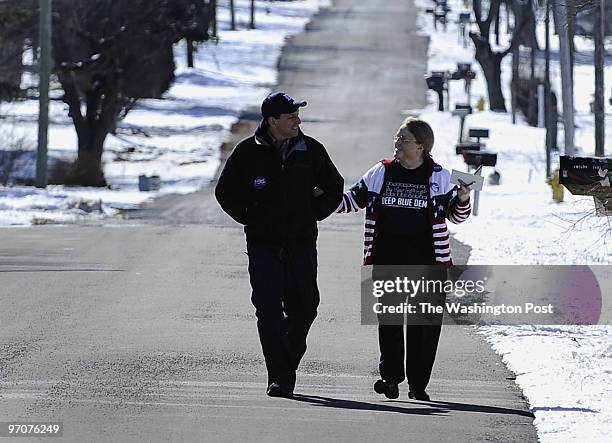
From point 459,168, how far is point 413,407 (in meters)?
34.9

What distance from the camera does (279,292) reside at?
30.2 feet

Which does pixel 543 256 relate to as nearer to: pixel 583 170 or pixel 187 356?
pixel 583 170

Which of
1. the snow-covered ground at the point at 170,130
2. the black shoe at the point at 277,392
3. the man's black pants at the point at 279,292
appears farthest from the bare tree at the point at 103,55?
the black shoe at the point at 277,392

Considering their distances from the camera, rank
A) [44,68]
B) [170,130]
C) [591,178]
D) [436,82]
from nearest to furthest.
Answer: [591,178] → [44,68] → [436,82] → [170,130]

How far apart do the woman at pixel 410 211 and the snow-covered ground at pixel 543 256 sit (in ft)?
2.84

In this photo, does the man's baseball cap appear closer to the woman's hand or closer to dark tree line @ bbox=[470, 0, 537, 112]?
the woman's hand

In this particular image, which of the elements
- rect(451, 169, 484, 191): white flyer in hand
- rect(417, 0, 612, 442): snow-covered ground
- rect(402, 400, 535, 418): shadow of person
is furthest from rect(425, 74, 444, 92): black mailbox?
rect(402, 400, 535, 418): shadow of person

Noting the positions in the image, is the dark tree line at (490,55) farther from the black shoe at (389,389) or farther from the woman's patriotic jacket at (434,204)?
the black shoe at (389,389)

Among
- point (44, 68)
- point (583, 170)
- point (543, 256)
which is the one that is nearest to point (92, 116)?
point (44, 68)

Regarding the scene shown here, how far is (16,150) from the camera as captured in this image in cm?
4225

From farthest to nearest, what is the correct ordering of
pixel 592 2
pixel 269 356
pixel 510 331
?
pixel 592 2, pixel 510 331, pixel 269 356

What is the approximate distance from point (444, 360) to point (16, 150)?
3258 centimetres

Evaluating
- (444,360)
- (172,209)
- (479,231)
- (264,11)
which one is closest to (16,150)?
(172,209)

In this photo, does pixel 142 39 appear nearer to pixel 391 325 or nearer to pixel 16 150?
pixel 16 150
